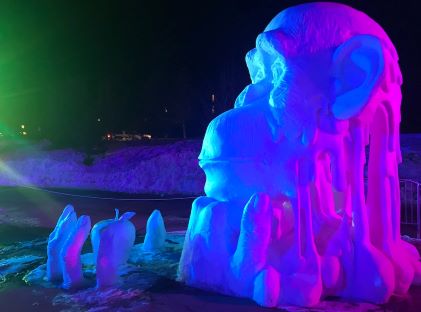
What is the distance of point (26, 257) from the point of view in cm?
837

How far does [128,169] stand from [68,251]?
1486cm

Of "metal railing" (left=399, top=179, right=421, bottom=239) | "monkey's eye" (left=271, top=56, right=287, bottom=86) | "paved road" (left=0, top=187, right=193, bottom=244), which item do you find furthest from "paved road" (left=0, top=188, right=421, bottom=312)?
"metal railing" (left=399, top=179, right=421, bottom=239)

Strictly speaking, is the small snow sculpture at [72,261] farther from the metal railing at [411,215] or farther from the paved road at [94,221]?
the metal railing at [411,215]

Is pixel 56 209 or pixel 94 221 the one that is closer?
pixel 94 221

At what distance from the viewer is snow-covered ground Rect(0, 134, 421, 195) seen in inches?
739

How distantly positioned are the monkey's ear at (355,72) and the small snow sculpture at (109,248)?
141 inches

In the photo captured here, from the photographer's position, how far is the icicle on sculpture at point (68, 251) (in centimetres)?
629

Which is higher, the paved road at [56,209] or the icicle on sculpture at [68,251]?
the icicle on sculpture at [68,251]

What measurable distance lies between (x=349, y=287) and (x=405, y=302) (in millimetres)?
729

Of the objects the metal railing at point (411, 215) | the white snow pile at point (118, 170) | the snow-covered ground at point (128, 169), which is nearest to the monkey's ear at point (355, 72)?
the metal railing at point (411, 215)

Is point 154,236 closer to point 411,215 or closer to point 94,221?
point 94,221

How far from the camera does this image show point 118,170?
840 inches

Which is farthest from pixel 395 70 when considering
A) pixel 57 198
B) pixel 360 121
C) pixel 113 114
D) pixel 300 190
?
pixel 113 114

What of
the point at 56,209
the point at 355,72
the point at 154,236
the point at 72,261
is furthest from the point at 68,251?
the point at 56,209
